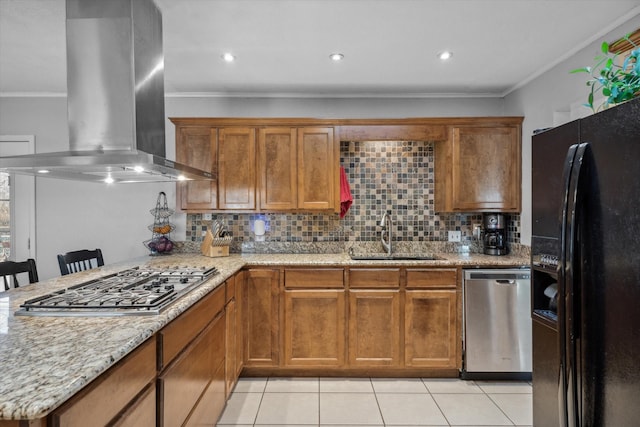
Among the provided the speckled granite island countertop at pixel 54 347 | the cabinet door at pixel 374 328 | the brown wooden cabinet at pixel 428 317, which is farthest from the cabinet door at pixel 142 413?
the brown wooden cabinet at pixel 428 317

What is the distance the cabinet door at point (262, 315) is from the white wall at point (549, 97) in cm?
220

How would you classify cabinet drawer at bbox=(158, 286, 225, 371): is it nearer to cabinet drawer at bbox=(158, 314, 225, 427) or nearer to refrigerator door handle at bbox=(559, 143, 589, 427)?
cabinet drawer at bbox=(158, 314, 225, 427)

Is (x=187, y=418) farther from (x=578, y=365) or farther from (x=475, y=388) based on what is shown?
(x=475, y=388)

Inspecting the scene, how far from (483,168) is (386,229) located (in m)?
1.00

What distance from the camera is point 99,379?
1.04m

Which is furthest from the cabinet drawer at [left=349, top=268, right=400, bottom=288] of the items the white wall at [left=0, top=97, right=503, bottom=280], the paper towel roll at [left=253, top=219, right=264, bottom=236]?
the white wall at [left=0, top=97, right=503, bottom=280]

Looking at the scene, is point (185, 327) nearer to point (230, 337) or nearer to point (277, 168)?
point (230, 337)

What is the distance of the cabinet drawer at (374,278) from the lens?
2957mm

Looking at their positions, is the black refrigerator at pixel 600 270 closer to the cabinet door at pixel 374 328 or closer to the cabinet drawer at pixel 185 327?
the cabinet drawer at pixel 185 327

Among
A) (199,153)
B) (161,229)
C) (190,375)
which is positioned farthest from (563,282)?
(161,229)

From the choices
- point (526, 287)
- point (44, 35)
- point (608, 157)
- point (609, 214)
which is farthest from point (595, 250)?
point (44, 35)

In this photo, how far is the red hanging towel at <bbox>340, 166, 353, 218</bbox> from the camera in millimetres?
3354

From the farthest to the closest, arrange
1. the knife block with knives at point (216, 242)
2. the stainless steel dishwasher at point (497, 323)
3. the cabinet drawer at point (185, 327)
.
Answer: the knife block with knives at point (216, 242) → the stainless steel dishwasher at point (497, 323) → the cabinet drawer at point (185, 327)

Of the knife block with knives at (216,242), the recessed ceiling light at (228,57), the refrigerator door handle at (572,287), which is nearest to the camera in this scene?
the refrigerator door handle at (572,287)
